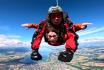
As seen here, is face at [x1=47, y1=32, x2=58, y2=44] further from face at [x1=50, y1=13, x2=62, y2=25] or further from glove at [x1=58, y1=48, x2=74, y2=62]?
glove at [x1=58, y1=48, x2=74, y2=62]

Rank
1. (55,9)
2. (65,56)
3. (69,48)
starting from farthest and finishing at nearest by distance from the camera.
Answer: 1. (55,9)
2. (69,48)
3. (65,56)

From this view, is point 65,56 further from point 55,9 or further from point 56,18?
point 55,9

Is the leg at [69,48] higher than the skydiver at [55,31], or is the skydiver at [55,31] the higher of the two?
the skydiver at [55,31]

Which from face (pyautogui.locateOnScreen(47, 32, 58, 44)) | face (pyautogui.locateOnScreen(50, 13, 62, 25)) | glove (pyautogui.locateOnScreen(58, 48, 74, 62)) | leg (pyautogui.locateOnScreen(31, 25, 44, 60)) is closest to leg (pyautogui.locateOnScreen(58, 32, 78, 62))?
glove (pyautogui.locateOnScreen(58, 48, 74, 62))

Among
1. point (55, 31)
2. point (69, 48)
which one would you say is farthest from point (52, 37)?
point (69, 48)

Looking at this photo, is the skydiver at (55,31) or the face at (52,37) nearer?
the skydiver at (55,31)

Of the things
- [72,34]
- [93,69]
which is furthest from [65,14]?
[93,69]

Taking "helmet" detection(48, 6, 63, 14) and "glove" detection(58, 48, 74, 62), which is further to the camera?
"helmet" detection(48, 6, 63, 14)

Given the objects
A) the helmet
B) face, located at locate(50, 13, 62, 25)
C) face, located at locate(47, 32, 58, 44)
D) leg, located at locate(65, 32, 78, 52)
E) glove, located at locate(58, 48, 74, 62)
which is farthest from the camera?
face, located at locate(47, 32, 58, 44)

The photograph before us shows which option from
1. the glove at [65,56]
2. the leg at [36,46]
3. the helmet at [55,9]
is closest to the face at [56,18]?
the helmet at [55,9]

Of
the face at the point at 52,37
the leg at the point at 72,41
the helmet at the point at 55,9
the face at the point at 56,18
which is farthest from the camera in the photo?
the face at the point at 52,37

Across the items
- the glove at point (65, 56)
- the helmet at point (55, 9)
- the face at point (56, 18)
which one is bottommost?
the glove at point (65, 56)

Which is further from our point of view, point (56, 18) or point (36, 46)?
point (36, 46)

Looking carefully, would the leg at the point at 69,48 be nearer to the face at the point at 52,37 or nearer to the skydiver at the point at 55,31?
the skydiver at the point at 55,31
